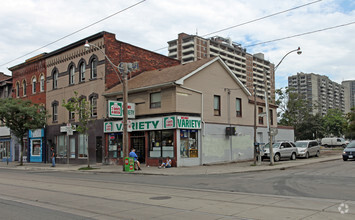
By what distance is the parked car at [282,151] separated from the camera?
2656 cm

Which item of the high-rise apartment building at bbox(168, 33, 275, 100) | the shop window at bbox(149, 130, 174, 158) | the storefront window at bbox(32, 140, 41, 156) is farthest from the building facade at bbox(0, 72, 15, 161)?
the high-rise apartment building at bbox(168, 33, 275, 100)

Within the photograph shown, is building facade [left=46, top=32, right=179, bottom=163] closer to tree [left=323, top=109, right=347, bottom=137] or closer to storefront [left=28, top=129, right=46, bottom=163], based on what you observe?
storefront [left=28, top=129, right=46, bottom=163]

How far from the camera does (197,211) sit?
8.21 meters

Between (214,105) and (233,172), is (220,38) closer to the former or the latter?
(214,105)

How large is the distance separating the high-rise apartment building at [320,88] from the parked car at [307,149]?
14051cm

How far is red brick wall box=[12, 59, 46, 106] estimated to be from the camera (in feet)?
119

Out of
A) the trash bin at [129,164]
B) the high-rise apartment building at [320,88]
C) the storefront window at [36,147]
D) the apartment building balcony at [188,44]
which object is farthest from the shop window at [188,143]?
the high-rise apartment building at [320,88]

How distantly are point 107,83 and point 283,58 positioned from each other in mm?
14832

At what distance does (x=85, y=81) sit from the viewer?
30469 millimetres

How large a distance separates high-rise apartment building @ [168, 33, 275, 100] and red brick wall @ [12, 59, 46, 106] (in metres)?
67.3

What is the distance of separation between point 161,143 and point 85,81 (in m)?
11.0

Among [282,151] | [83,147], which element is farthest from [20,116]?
[282,151]

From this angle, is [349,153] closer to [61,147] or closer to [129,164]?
[129,164]

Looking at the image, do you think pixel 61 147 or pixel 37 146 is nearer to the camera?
pixel 61 147
